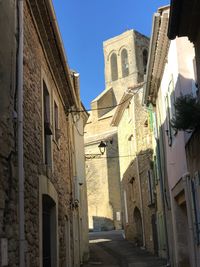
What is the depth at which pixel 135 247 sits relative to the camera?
2397 centimetres

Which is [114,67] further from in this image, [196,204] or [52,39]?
[196,204]

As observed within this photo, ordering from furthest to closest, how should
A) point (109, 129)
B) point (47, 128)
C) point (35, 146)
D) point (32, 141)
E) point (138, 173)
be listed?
point (109, 129)
point (138, 173)
point (47, 128)
point (35, 146)
point (32, 141)

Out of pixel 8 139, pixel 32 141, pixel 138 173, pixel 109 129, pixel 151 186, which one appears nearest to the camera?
pixel 8 139

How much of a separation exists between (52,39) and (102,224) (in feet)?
121

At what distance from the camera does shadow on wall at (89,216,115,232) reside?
4512 cm

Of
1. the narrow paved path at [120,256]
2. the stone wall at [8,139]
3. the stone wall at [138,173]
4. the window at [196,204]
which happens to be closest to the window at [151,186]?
→ the stone wall at [138,173]

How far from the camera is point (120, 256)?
66.0 feet

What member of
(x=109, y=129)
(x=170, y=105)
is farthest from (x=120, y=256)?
(x=109, y=129)

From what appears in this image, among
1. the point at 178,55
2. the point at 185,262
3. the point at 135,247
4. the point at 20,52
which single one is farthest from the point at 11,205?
the point at 135,247

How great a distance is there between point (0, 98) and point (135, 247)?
18929mm

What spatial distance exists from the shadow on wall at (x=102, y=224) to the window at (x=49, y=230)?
114 feet

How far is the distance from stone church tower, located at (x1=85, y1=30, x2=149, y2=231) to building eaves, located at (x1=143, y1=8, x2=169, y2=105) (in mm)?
24267

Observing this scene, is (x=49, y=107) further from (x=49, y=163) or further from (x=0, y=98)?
(x=0, y=98)

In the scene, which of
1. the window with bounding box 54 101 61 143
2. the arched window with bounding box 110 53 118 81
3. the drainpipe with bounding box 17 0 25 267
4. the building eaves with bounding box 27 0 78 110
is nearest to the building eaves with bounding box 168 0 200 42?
the drainpipe with bounding box 17 0 25 267
